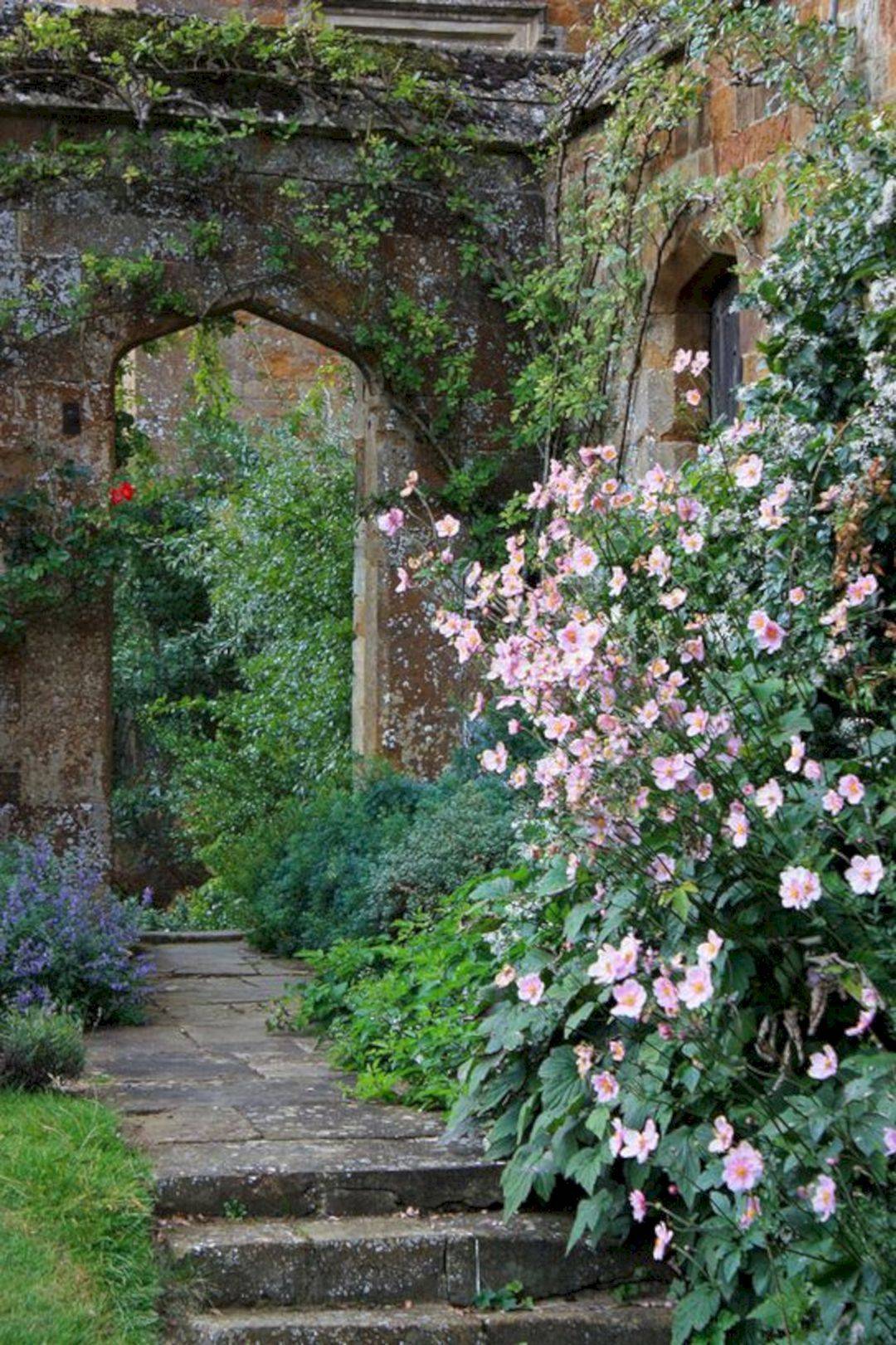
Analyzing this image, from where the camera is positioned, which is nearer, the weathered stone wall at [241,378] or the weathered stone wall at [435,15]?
the weathered stone wall at [435,15]

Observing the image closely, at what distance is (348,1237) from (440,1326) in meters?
0.28

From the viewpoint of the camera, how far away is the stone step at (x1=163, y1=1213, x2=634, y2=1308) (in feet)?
12.2

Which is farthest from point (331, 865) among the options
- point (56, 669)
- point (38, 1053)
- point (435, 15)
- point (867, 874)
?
point (435, 15)

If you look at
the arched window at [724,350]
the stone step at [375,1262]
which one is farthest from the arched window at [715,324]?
the stone step at [375,1262]

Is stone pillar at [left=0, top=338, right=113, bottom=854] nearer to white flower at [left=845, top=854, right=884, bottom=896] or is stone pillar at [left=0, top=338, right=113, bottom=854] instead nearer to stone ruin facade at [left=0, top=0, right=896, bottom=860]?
stone ruin facade at [left=0, top=0, right=896, bottom=860]

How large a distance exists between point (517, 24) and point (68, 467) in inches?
246

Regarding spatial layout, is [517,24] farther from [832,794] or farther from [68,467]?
[832,794]

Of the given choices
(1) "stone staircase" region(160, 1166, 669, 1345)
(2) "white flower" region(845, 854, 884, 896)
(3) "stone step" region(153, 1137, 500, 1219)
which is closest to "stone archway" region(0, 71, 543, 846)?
(3) "stone step" region(153, 1137, 500, 1219)

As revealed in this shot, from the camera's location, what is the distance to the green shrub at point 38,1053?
4.65 metres

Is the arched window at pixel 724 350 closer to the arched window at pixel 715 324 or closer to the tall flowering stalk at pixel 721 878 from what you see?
the arched window at pixel 715 324

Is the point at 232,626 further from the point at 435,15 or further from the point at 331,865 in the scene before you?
the point at 331,865

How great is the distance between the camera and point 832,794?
3271mm

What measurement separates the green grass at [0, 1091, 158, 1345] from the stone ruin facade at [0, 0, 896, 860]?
3880mm

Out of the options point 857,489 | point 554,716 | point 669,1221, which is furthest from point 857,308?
point 669,1221
